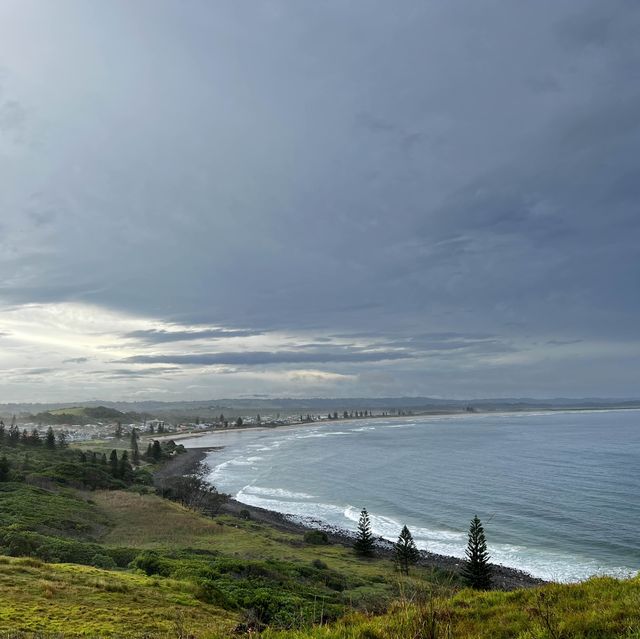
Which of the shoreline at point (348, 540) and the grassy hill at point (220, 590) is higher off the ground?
the grassy hill at point (220, 590)

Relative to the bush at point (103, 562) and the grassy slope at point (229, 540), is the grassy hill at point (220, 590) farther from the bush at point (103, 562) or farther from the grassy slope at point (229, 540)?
the grassy slope at point (229, 540)

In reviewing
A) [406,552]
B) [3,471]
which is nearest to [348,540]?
[406,552]

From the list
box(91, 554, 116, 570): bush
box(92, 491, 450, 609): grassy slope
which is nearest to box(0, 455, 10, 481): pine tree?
box(92, 491, 450, 609): grassy slope

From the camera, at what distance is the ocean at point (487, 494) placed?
43.2 meters

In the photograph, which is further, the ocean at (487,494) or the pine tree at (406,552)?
the ocean at (487,494)

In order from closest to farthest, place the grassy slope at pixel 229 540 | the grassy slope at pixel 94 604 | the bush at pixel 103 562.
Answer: the grassy slope at pixel 94 604, the bush at pixel 103 562, the grassy slope at pixel 229 540

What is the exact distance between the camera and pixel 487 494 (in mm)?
66312

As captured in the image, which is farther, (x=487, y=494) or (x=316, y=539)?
(x=487, y=494)

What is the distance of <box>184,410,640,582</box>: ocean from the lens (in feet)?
142

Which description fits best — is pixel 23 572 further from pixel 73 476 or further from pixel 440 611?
pixel 73 476

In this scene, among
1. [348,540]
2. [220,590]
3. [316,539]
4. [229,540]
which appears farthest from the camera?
[348,540]

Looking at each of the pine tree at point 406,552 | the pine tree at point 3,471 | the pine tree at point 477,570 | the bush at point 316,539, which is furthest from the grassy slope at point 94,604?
the pine tree at point 3,471

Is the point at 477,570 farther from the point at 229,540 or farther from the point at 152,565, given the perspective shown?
the point at 152,565

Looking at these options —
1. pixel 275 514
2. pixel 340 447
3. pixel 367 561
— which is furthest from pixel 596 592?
pixel 340 447
